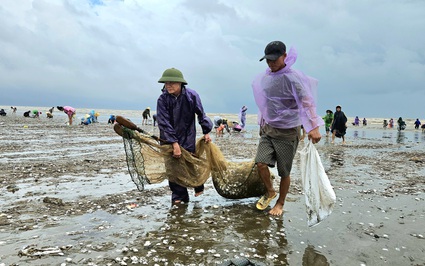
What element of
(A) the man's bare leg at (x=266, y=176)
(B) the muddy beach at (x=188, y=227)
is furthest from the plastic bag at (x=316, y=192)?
(A) the man's bare leg at (x=266, y=176)

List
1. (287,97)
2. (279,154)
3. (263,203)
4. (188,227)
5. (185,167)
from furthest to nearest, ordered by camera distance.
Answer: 1. (185,167)
2. (263,203)
3. (279,154)
4. (287,97)
5. (188,227)

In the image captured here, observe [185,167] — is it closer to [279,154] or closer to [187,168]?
[187,168]

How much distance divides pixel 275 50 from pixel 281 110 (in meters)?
0.87

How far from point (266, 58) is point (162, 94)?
1.76 meters

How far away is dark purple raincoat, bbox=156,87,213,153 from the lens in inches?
202

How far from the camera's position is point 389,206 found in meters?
5.47

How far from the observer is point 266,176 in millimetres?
5113

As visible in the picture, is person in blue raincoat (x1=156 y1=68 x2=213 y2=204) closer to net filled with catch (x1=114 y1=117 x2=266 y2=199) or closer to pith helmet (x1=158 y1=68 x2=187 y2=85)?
pith helmet (x1=158 y1=68 x2=187 y2=85)

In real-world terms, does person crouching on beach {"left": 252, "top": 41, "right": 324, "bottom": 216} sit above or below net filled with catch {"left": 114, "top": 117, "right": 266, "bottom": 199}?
above

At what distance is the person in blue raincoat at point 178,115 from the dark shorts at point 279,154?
3.49 ft

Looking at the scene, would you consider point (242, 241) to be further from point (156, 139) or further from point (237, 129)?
point (237, 129)

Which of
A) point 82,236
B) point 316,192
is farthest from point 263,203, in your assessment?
point 82,236

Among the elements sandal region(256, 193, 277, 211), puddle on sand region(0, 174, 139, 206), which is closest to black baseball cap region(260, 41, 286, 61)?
sandal region(256, 193, 277, 211)

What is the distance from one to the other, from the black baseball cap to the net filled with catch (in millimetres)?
1810
